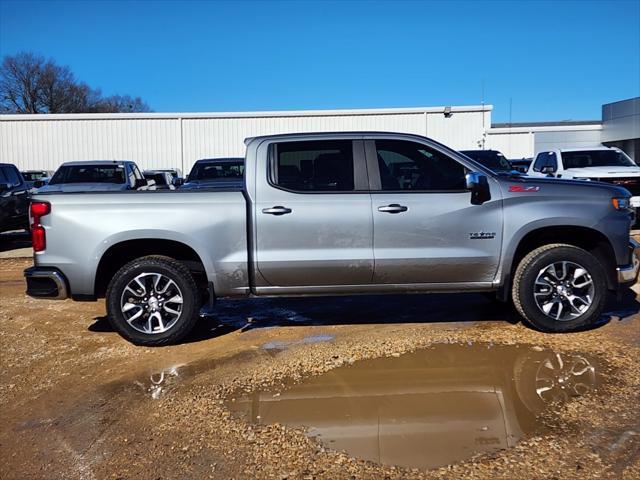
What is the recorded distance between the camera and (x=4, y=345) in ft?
18.7

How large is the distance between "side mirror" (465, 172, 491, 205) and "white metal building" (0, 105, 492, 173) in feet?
74.6

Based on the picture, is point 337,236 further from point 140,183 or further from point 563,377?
point 140,183

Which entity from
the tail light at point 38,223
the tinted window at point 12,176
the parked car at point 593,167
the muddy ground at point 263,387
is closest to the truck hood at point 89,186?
the tinted window at point 12,176

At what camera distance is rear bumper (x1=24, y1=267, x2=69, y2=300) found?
520cm

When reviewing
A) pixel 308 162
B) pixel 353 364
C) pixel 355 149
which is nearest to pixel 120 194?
pixel 308 162

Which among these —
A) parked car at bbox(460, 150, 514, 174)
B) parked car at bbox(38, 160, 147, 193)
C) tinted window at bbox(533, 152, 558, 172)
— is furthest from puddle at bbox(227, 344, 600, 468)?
parked car at bbox(460, 150, 514, 174)

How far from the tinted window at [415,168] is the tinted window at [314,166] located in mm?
325

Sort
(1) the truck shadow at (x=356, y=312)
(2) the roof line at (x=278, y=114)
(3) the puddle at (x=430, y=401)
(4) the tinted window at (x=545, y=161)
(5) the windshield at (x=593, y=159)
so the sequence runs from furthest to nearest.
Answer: (2) the roof line at (x=278, y=114), (4) the tinted window at (x=545, y=161), (5) the windshield at (x=593, y=159), (1) the truck shadow at (x=356, y=312), (3) the puddle at (x=430, y=401)

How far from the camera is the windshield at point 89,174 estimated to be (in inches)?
517

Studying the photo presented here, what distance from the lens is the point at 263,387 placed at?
174 inches

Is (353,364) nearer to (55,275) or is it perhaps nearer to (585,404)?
(585,404)

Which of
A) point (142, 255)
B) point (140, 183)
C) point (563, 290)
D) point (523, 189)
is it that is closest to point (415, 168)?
point (523, 189)

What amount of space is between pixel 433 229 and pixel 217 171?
26.7 feet

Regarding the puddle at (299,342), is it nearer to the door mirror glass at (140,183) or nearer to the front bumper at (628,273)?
the front bumper at (628,273)
